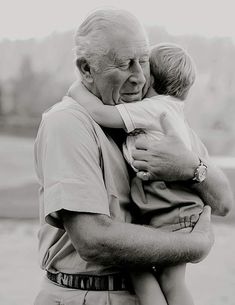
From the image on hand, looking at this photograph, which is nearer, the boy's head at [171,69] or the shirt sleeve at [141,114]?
the shirt sleeve at [141,114]

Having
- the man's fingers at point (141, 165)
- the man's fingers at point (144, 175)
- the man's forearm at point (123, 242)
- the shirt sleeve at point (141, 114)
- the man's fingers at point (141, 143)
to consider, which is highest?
the shirt sleeve at point (141, 114)

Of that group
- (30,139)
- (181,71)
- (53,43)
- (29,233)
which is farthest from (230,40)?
(181,71)

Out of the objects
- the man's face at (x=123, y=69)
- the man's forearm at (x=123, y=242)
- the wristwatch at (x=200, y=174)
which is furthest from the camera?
the wristwatch at (x=200, y=174)

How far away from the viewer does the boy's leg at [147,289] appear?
2.00 meters

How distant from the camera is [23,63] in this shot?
8367 mm

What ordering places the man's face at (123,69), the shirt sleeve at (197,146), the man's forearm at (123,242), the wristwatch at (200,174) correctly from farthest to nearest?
the shirt sleeve at (197,146) → the wristwatch at (200,174) → the man's face at (123,69) → the man's forearm at (123,242)

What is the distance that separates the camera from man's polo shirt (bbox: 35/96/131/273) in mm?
1889

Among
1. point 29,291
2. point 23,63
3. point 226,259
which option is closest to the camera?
point 29,291

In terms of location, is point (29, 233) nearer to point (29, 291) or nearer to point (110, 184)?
point (29, 291)

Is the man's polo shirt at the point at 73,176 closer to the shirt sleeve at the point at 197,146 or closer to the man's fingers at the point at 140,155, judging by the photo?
the man's fingers at the point at 140,155

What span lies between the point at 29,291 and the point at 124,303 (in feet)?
13.3

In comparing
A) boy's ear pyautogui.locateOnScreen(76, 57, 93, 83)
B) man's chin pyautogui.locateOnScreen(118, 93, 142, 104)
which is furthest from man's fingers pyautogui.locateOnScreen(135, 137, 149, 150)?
boy's ear pyautogui.locateOnScreen(76, 57, 93, 83)

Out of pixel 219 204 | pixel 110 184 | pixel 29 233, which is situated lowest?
pixel 29 233

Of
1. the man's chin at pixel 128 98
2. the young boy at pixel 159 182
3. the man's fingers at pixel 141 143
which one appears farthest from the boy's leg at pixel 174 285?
the man's chin at pixel 128 98
